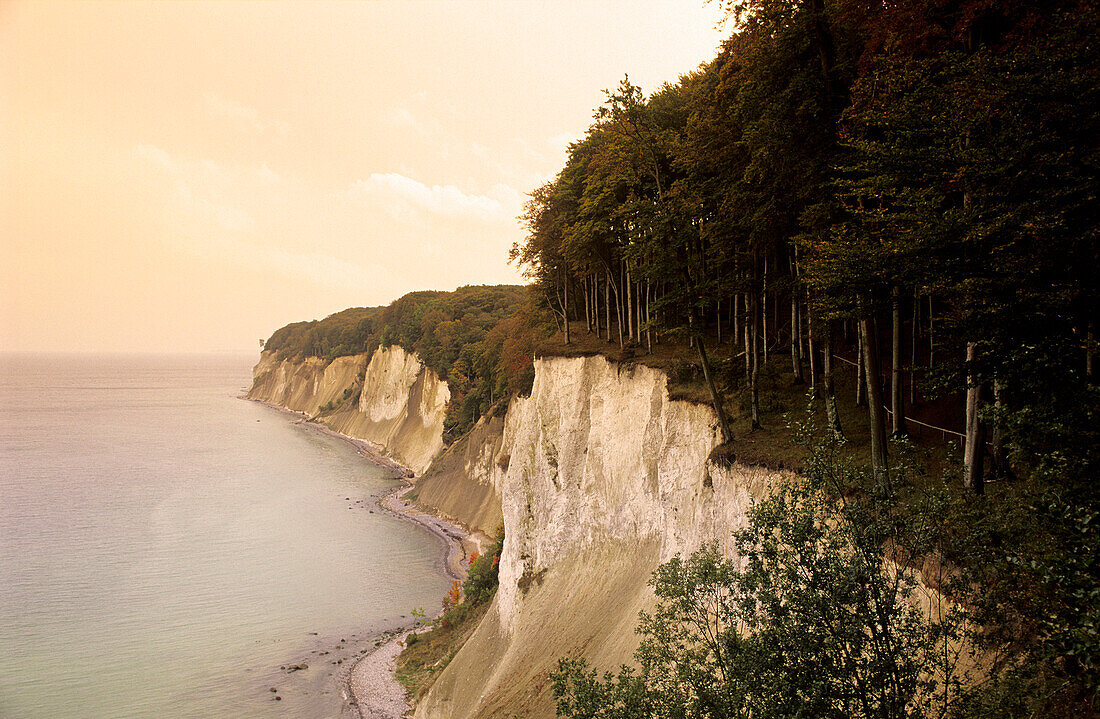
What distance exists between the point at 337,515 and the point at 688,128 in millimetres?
46543

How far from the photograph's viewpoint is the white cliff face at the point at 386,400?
71.0m

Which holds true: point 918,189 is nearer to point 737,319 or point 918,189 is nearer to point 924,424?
point 924,424

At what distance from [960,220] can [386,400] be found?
279 ft

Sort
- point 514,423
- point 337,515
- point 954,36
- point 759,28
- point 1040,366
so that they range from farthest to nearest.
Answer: point 337,515
point 514,423
point 759,28
point 954,36
point 1040,366

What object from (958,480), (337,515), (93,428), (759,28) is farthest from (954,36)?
(93,428)

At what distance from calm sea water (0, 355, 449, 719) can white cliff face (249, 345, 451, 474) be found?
6176mm

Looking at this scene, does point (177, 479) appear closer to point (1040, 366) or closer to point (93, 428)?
point (93, 428)

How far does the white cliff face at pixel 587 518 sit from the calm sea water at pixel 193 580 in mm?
8395

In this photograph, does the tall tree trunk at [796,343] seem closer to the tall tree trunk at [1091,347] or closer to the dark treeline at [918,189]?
the dark treeline at [918,189]

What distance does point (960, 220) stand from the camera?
8.73 metres

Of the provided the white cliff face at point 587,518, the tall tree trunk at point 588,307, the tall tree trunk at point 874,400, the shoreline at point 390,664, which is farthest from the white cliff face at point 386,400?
the tall tree trunk at point 874,400

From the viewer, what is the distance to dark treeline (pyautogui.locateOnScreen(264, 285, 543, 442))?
4559 centimetres

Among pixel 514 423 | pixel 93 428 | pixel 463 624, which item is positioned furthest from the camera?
pixel 93 428

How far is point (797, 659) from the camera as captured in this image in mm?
7375
